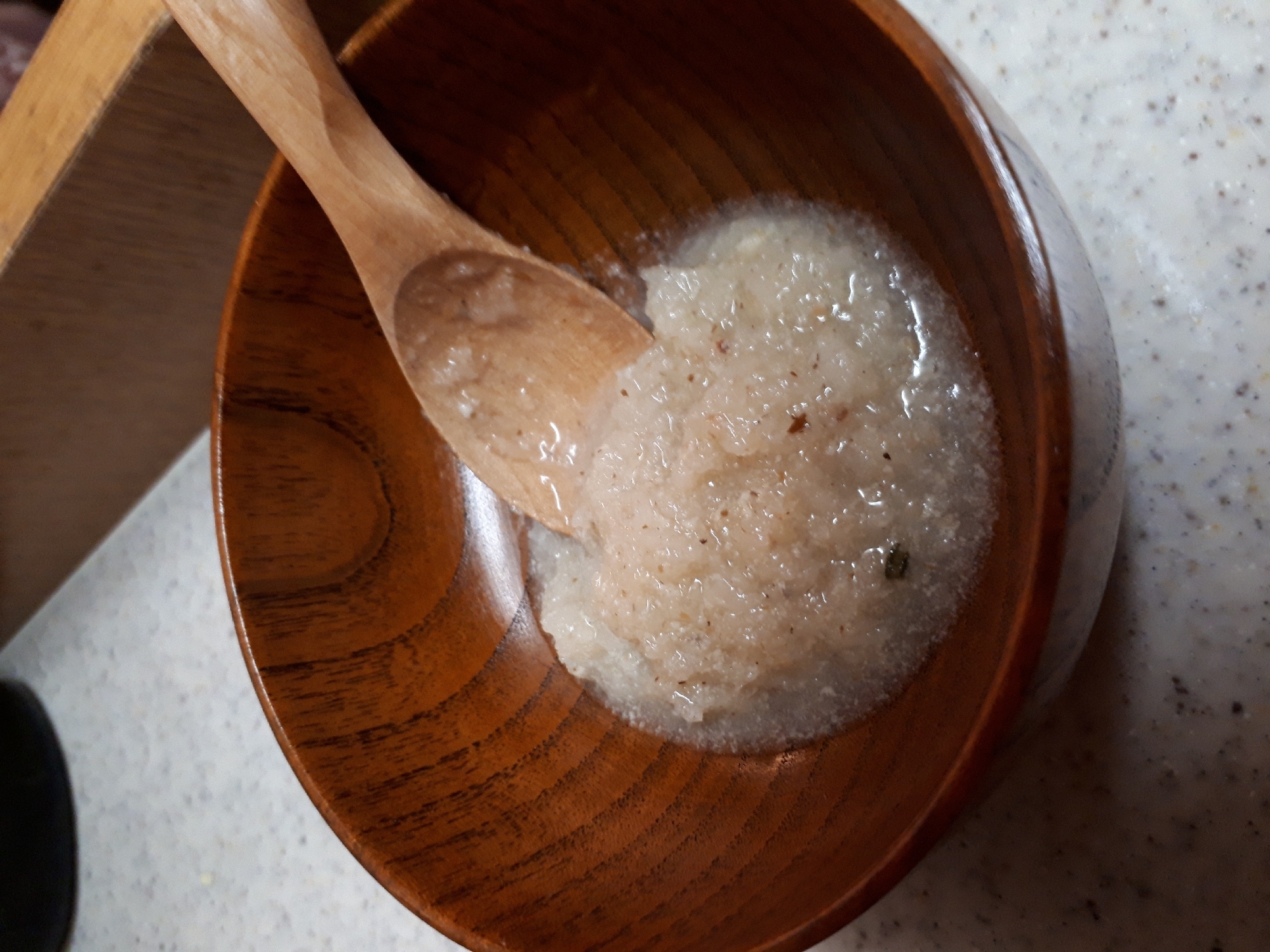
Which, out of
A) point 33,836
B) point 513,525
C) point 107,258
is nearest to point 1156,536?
point 513,525

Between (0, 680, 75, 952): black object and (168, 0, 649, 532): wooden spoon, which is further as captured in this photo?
(0, 680, 75, 952): black object

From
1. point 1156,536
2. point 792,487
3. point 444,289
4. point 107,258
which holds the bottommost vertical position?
point 107,258

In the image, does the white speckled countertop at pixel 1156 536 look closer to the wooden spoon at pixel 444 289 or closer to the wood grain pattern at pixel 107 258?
the wooden spoon at pixel 444 289

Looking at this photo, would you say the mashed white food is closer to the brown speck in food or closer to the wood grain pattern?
the brown speck in food

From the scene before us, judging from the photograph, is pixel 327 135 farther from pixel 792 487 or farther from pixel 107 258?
pixel 792 487

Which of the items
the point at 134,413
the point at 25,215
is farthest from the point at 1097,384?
the point at 134,413

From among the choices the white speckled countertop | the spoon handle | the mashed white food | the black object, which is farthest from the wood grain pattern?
→ the white speckled countertop
